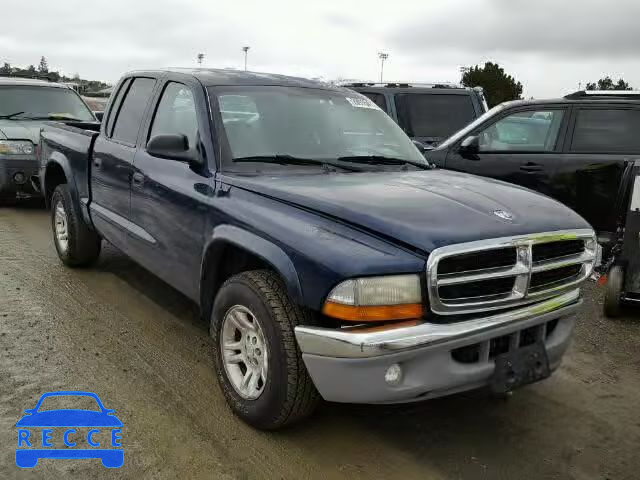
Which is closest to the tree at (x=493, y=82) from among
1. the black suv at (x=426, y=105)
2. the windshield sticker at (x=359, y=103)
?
the black suv at (x=426, y=105)

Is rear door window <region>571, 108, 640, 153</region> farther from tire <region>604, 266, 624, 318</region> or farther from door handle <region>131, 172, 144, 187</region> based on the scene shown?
door handle <region>131, 172, 144, 187</region>

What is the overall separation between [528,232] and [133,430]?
2.13m

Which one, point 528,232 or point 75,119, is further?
point 75,119

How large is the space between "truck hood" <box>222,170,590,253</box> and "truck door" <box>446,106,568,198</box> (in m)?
3.05

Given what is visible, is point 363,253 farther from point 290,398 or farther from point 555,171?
point 555,171

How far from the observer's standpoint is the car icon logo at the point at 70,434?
2986 mm

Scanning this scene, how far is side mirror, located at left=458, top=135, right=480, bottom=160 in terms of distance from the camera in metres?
6.85

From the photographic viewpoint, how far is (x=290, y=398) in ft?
9.78

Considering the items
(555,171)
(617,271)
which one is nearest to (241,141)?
(617,271)

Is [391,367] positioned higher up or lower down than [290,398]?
higher up

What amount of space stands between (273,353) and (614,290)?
335cm

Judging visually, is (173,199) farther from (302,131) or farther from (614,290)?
(614,290)

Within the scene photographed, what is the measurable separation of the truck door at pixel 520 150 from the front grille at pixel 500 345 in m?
3.67

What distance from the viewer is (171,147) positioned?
373 centimetres
